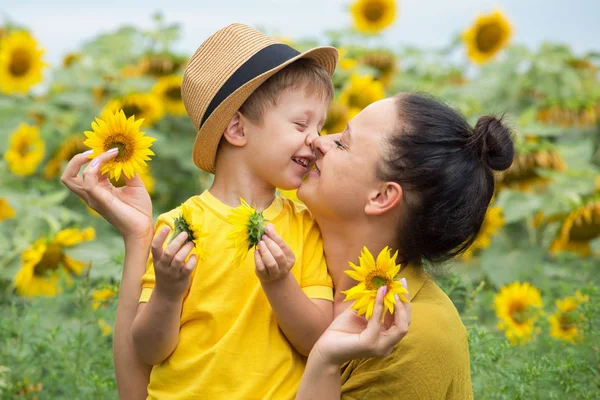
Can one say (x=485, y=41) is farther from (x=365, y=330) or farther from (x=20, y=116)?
(x=365, y=330)

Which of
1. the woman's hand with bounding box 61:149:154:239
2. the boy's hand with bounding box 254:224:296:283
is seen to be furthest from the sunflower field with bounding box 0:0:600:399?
the boy's hand with bounding box 254:224:296:283

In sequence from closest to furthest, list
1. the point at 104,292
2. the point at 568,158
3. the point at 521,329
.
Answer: the point at 104,292 → the point at 521,329 → the point at 568,158

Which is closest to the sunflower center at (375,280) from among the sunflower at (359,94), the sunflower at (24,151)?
the sunflower at (359,94)

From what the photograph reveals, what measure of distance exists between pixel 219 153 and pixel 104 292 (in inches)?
37.0

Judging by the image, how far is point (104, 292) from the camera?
3.10m

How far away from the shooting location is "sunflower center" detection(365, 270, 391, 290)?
1927 millimetres

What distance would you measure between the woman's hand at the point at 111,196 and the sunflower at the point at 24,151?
2571mm

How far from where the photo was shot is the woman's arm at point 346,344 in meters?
1.87

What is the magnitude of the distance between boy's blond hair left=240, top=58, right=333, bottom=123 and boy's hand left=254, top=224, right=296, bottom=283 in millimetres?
442

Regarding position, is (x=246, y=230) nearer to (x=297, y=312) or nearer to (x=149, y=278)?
(x=297, y=312)

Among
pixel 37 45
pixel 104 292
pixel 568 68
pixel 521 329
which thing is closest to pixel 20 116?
pixel 37 45

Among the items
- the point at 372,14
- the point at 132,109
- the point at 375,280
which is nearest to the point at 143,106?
the point at 132,109

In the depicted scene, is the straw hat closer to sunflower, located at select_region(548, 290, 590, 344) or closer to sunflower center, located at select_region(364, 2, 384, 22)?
sunflower, located at select_region(548, 290, 590, 344)

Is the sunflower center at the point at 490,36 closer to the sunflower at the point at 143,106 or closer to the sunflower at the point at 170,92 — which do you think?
the sunflower at the point at 170,92
